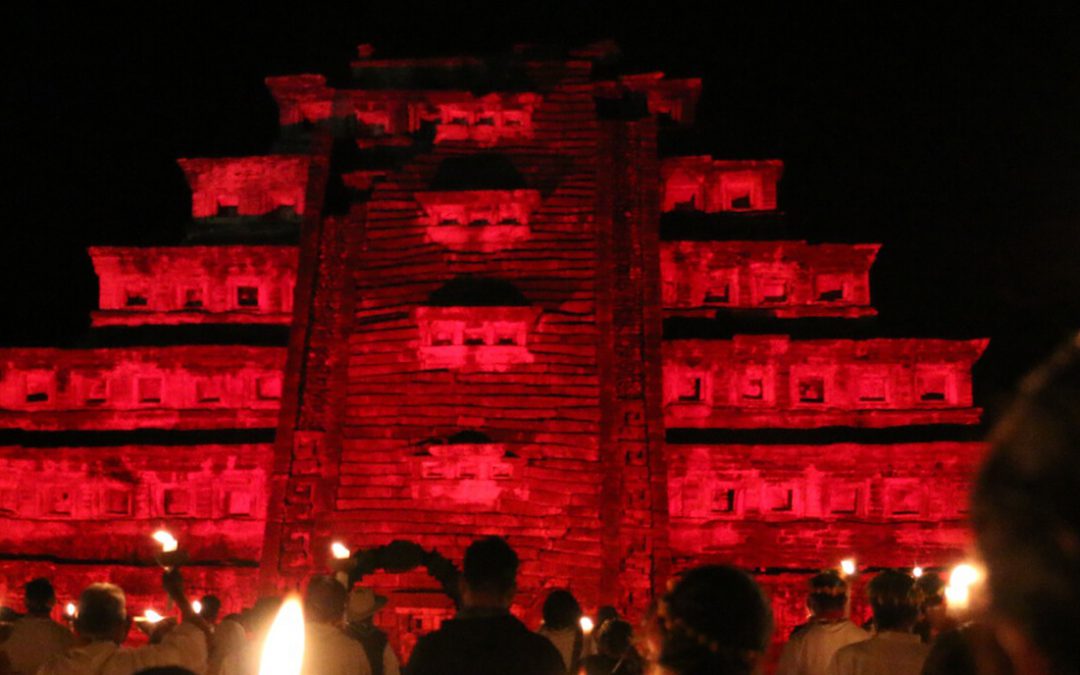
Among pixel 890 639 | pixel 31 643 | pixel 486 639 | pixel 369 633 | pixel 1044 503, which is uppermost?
pixel 1044 503

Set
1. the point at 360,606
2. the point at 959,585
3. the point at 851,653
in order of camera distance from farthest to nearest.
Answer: the point at 360,606
the point at 851,653
the point at 959,585

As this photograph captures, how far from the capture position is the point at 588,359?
20328 mm

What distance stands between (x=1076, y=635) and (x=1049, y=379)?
0.95 ft

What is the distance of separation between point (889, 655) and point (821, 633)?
1.24 metres

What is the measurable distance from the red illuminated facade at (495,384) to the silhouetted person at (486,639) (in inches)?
517

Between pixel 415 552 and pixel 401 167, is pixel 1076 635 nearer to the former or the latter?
pixel 415 552

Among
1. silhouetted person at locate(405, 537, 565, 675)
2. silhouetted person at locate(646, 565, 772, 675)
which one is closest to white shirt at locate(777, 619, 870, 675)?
silhouetted person at locate(405, 537, 565, 675)

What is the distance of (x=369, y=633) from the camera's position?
20.6 ft

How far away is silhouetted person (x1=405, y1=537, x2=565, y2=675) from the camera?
4.24m

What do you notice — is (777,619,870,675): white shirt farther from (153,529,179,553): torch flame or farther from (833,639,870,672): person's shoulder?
(153,529,179,553): torch flame

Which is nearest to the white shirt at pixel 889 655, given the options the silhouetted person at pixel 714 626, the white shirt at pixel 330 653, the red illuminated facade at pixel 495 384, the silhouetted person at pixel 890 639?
the silhouetted person at pixel 890 639

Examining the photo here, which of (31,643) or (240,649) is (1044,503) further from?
(31,643)

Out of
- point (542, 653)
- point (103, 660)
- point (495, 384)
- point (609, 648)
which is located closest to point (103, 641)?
point (103, 660)

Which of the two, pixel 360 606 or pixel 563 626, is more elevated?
pixel 360 606
